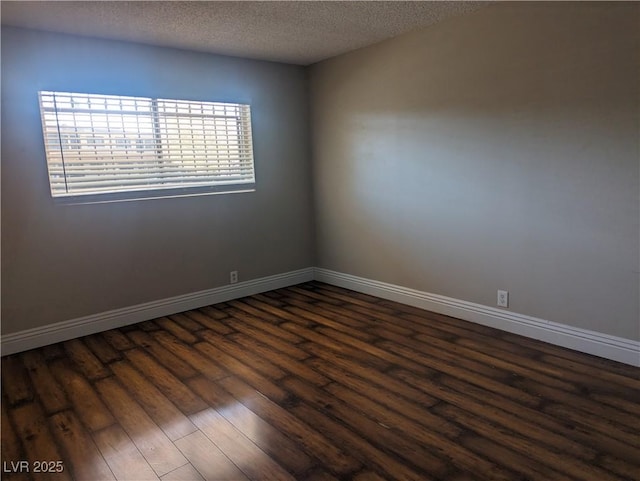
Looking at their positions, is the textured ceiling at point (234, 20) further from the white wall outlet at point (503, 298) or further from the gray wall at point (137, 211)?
the white wall outlet at point (503, 298)

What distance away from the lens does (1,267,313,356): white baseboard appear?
3.22m

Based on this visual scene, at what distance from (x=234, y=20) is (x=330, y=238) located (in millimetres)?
2389

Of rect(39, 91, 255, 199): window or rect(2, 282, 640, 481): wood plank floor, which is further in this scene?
rect(39, 91, 255, 199): window

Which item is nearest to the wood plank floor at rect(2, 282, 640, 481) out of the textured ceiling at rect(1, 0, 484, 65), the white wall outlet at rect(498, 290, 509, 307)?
the white wall outlet at rect(498, 290, 509, 307)

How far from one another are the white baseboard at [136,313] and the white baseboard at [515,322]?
0.88 meters

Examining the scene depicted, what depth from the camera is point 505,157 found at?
122 inches

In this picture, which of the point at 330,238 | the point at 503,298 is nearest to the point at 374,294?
the point at 330,238

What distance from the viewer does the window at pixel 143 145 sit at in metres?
3.28

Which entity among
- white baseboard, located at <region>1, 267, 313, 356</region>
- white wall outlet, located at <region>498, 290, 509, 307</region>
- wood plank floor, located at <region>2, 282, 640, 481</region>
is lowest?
wood plank floor, located at <region>2, 282, 640, 481</region>

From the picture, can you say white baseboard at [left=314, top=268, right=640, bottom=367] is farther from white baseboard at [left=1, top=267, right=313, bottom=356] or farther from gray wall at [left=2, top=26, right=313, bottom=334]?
gray wall at [left=2, top=26, right=313, bottom=334]

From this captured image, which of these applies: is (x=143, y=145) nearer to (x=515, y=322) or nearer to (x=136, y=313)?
(x=136, y=313)

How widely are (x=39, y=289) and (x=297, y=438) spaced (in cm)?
244

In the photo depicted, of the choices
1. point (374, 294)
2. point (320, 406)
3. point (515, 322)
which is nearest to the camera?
point (320, 406)

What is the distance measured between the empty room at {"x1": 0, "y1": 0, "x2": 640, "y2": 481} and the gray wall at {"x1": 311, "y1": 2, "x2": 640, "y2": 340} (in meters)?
0.02
